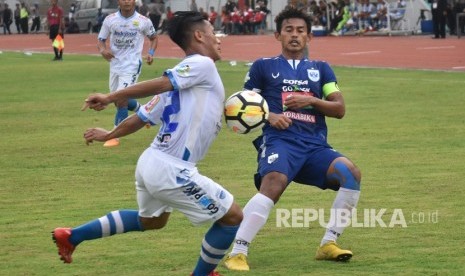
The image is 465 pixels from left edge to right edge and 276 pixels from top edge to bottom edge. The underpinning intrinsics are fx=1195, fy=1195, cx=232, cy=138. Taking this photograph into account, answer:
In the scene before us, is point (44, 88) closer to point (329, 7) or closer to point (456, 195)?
A: point (456, 195)

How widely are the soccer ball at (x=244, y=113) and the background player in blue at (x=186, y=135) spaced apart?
0.41m

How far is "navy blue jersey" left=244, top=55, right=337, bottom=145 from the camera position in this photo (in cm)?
976

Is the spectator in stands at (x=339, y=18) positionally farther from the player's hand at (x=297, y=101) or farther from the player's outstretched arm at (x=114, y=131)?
the player's outstretched arm at (x=114, y=131)

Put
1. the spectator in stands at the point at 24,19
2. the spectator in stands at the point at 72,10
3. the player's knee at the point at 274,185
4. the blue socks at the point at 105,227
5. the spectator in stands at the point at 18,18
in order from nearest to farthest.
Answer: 1. the blue socks at the point at 105,227
2. the player's knee at the point at 274,185
3. the spectator in stands at the point at 72,10
4. the spectator in stands at the point at 24,19
5. the spectator in stands at the point at 18,18

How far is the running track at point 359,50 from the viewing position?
1442 inches

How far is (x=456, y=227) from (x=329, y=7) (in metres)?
50.3

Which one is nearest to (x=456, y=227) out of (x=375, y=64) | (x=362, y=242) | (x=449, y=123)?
(x=362, y=242)

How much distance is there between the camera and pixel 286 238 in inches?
415

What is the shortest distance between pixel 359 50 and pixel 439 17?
22.6 ft

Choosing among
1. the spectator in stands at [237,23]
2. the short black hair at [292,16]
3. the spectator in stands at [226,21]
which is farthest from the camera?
the spectator in stands at [226,21]

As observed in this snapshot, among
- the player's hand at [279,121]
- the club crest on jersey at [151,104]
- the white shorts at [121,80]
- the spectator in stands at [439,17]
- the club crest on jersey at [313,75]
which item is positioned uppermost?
the club crest on jersey at [151,104]

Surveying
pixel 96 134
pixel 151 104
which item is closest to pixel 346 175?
pixel 151 104

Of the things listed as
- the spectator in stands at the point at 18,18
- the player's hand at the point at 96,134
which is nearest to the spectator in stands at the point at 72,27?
the spectator in stands at the point at 18,18

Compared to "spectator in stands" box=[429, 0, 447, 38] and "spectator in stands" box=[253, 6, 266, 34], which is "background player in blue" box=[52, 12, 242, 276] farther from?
"spectator in stands" box=[253, 6, 266, 34]
